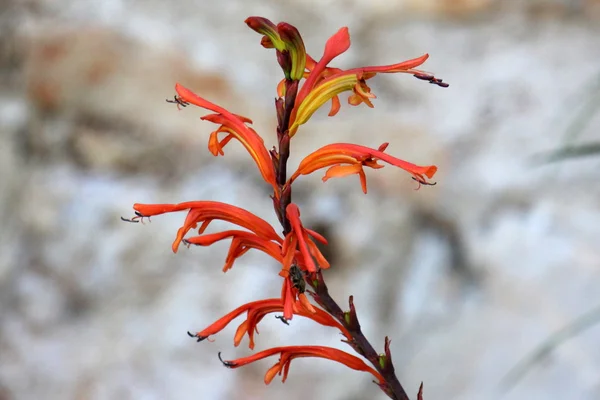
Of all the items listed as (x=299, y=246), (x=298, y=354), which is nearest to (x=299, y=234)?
(x=299, y=246)

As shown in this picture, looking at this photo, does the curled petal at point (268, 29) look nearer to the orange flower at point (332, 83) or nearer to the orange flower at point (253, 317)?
the orange flower at point (332, 83)

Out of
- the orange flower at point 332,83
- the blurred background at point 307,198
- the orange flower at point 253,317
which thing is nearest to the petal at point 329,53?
the orange flower at point 332,83

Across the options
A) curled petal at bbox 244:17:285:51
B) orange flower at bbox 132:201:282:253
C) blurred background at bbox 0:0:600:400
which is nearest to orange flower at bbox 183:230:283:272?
orange flower at bbox 132:201:282:253

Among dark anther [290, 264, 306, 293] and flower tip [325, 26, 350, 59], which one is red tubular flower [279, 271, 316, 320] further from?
flower tip [325, 26, 350, 59]

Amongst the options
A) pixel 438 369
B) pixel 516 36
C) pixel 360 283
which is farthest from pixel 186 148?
pixel 516 36

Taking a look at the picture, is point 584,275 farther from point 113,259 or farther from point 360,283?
point 113,259

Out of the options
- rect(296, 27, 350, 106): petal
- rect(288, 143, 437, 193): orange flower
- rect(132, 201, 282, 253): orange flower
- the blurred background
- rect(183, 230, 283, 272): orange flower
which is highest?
the blurred background
